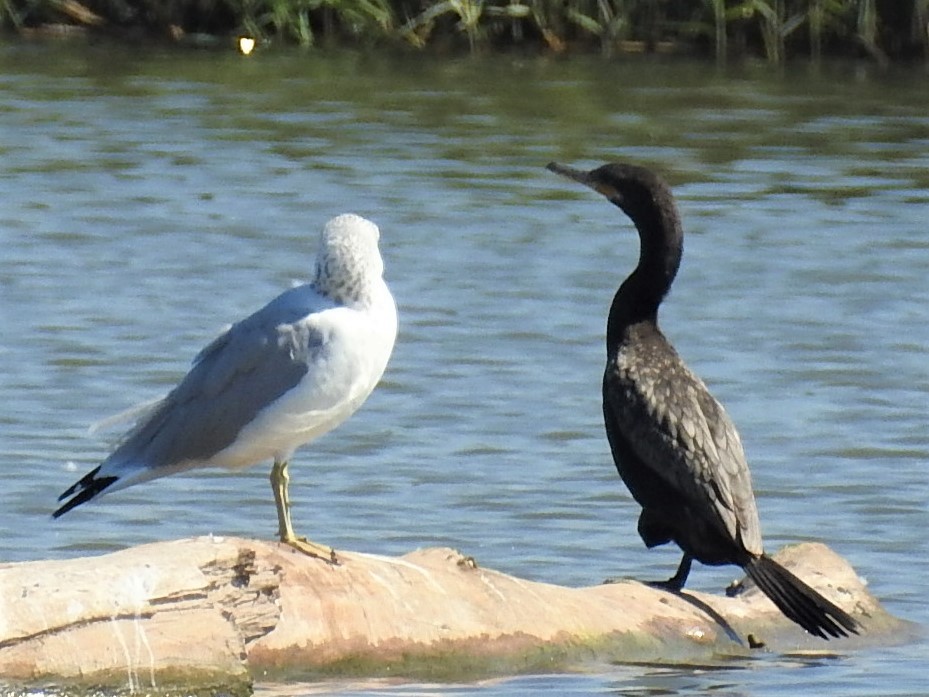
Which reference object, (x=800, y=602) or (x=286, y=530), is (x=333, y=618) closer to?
(x=286, y=530)

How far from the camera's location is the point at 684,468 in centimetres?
693

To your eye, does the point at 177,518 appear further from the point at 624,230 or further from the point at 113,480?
the point at 624,230

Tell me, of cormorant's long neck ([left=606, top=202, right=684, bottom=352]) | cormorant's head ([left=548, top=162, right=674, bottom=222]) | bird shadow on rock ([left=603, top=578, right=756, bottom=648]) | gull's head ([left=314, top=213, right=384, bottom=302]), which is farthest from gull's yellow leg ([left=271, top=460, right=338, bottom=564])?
cormorant's head ([left=548, top=162, right=674, bottom=222])

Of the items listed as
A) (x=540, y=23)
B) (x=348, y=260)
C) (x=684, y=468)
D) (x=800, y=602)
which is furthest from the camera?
(x=540, y=23)

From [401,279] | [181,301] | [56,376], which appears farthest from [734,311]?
[56,376]

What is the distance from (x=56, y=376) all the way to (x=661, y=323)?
2994mm

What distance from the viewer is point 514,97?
63.1ft

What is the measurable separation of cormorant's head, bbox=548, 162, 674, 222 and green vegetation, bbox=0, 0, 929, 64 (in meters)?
11.3

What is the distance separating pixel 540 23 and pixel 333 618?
46.8ft

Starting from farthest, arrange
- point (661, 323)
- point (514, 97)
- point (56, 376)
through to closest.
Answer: point (514, 97) < point (661, 323) < point (56, 376)

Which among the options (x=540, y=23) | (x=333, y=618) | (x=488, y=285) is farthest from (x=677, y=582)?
(x=540, y=23)

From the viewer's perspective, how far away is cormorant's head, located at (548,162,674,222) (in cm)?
783

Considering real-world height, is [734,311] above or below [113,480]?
below

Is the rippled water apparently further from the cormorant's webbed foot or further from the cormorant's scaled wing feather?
the cormorant's scaled wing feather
